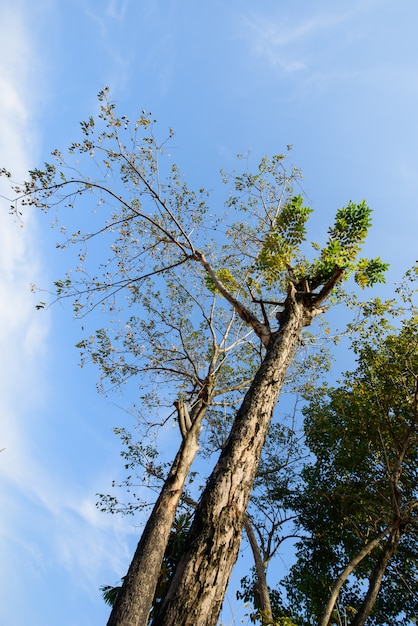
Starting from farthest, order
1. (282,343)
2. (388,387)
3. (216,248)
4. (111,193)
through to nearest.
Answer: (216,248) < (388,387) < (111,193) < (282,343)

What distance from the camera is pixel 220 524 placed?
3.39 metres

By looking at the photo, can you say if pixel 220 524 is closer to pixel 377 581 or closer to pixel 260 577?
pixel 377 581

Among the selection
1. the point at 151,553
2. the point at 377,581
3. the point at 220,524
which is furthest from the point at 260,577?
the point at 220,524

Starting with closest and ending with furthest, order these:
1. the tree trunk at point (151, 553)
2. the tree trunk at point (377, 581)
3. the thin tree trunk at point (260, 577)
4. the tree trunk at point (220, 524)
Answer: the tree trunk at point (220, 524) → the tree trunk at point (151, 553) → the tree trunk at point (377, 581) → the thin tree trunk at point (260, 577)

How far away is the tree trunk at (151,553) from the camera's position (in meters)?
6.29

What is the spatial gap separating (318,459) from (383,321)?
4969 mm

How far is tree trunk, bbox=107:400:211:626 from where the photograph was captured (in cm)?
629

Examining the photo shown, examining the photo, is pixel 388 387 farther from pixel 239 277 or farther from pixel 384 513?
pixel 239 277

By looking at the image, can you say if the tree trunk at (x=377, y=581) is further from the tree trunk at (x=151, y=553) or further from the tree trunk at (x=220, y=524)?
the tree trunk at (x=220, y=524)

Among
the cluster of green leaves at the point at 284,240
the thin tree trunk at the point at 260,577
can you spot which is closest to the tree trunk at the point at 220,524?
the cluster of green leaves at the point at 284,240

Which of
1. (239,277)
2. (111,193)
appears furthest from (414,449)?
(111,193)

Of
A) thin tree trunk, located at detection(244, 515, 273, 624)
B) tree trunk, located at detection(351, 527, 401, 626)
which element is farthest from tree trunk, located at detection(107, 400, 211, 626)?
tree trunk, located at detection(351, 527, 401, 626)

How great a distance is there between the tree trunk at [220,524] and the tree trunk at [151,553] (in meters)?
4.08

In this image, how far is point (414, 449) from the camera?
11.0 metres
